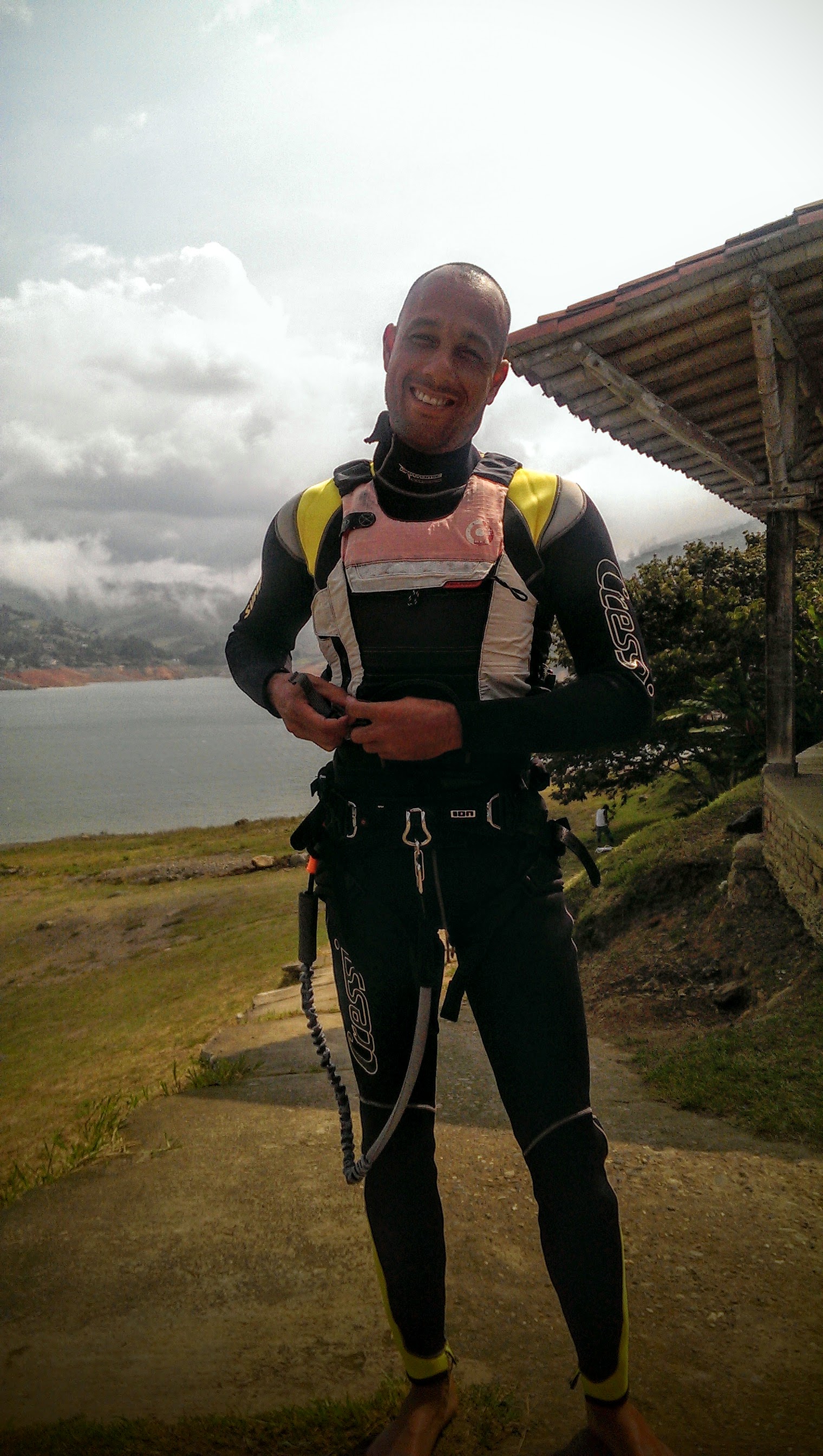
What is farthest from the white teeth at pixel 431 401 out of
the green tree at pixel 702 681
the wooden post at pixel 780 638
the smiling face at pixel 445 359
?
the green tree at pixel 702 681

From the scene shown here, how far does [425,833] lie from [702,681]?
11271 millimetres

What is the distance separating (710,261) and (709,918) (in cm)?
533

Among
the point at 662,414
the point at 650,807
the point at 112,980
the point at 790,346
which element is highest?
the point at 790,346

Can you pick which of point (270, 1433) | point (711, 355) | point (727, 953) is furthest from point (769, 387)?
point (270, 1433)

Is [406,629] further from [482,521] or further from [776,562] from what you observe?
[776,562]

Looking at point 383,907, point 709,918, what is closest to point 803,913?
point 709,918

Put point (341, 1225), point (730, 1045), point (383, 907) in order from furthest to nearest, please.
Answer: point (730, 1045), point (341, 1225), point (383, 907)

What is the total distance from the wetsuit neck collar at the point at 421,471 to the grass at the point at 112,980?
3949 millimetres

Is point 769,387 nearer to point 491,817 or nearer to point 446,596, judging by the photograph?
point 446,596

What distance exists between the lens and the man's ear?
220 centimetres

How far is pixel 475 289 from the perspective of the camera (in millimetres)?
2121

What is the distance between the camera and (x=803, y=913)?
673cm

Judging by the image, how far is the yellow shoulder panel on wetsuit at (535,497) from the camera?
2039 millimetres

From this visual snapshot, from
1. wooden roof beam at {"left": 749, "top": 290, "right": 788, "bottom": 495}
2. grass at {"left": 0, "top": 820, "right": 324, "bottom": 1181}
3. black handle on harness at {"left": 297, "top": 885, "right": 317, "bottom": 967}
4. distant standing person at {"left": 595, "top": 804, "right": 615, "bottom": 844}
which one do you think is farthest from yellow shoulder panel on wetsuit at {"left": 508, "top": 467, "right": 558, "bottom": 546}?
distant standing person at {"left": 595, "top": 804, "right": 615, "bottom": 844}
